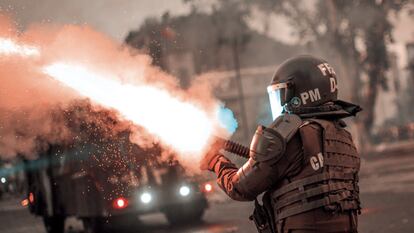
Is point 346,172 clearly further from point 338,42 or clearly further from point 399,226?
point 338,42

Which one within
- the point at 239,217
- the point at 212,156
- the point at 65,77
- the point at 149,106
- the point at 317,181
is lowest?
the point at 317,181

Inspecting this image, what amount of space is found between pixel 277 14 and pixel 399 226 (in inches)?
871

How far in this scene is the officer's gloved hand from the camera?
3816 mm

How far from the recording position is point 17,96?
556 centimetres

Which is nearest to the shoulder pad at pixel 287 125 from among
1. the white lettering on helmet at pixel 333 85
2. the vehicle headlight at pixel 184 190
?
the white lettering on helmet at pixel 333 85

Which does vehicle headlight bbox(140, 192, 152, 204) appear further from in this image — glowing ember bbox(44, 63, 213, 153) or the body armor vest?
the body armor vest

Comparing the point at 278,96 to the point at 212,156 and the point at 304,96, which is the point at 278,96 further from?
the point at 212,156

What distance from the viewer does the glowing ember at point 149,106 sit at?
4.46 metres

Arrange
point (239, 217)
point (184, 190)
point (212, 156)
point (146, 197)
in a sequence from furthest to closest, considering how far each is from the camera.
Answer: point (239, 217) → point (184, 190) → point (146, 197) → point (212, 156)

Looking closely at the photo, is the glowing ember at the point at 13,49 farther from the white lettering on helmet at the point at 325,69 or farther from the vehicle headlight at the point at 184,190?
the vehicle headlight at the point at 184,190

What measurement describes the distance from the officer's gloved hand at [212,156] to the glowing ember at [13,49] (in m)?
2.30

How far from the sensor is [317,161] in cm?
340

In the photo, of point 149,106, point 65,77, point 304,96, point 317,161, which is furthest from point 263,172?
point 65,77

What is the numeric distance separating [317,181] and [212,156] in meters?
0.74
